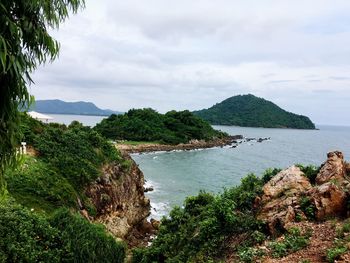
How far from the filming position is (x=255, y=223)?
1293 cm

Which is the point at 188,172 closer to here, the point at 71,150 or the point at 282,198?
the point at 71,150

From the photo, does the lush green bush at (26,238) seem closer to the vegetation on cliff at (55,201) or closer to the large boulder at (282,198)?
the vegetation on cliff at (55,201)

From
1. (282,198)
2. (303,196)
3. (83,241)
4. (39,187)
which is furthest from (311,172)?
(39,187)

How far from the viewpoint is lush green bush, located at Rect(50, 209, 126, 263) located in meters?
13.0

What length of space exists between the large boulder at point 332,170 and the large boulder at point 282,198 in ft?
2.01

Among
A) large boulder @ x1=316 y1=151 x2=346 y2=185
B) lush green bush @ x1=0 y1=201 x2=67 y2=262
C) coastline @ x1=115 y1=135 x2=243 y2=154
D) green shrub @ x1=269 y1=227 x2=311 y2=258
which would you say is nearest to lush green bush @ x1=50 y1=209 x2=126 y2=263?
lush green bush @ x1=0 y1=201 x2=67 y2=262

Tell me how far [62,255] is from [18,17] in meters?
9.33

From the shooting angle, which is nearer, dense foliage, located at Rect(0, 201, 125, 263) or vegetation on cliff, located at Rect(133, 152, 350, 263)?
vegetation on cliff, located at Rect(133, 152, 350, 263)

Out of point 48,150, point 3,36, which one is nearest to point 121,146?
point 48,150

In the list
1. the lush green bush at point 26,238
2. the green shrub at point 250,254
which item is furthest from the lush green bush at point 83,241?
the green shrub at point 250,254

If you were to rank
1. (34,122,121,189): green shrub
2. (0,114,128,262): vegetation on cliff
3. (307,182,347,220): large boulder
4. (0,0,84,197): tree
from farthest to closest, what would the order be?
(34,122,121,189): green shrub, (0,114,128,262): vegetation on cliff, (307,182,347,220): large boulder, (0,0,84,197): tree

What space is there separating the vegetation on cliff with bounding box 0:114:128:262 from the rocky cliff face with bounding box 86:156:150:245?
0.78 m

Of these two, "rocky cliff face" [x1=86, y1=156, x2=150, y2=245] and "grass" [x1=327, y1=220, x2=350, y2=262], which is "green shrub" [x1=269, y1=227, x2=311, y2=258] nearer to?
"grass" [x1=327, y1=220, x2=350, y2=262]

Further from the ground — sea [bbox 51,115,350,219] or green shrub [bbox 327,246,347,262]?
green shrub [bbox 327,246,347,262]
